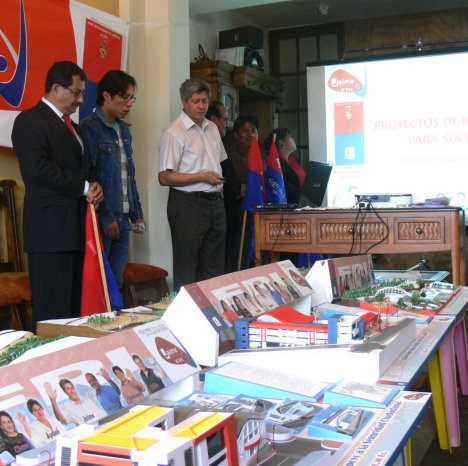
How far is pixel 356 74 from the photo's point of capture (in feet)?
20.4

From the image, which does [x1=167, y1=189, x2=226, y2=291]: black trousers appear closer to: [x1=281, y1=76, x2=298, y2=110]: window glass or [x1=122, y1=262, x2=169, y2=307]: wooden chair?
[x1=122, y1=262, x2=169, y2=307]: wooden chair

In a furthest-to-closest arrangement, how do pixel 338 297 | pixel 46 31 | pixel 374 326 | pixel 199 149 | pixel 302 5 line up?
pixel 302 5
pixel 199 149
pixel 46 31
pixel 338 297
pixel 374 326

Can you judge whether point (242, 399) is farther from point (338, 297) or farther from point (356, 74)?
point (356, 74)

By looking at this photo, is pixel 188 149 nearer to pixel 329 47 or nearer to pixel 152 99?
pixel 152 99

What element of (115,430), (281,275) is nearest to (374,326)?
(281,275)

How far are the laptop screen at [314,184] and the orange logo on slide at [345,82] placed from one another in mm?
2101

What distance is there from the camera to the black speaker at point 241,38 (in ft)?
20.2

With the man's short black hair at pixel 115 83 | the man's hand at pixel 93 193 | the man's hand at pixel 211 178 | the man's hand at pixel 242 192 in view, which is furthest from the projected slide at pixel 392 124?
the man's hand at pixel 93 193

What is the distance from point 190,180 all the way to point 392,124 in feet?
10.9

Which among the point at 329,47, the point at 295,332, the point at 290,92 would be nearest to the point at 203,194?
the point at 295,332

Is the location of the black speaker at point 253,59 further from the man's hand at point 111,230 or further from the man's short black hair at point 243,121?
the man's hand at point 111,230

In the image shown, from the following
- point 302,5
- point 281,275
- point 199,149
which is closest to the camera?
point 281,275

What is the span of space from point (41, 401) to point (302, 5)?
6.20 metres

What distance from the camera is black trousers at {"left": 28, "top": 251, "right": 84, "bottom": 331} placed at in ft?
8.57
